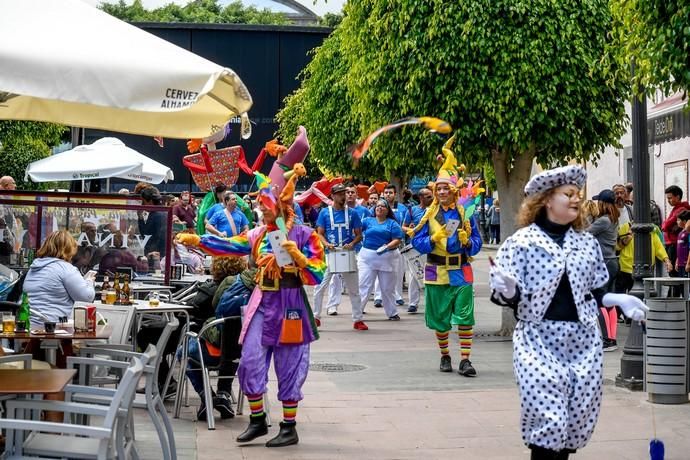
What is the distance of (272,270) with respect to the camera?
818 centimetres

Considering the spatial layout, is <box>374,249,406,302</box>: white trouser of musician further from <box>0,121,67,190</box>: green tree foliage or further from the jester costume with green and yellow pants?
<box>0,121,67,190</box>: green tree foliage

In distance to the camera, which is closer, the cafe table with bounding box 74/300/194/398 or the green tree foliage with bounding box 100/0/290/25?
Answer: the cafe table with bounding box 74/300/194/398

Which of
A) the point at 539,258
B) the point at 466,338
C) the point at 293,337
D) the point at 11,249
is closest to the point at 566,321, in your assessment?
the point at 539,258

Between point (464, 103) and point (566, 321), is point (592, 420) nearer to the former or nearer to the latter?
point (566, 321)

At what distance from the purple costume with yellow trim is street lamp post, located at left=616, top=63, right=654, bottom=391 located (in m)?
3.65

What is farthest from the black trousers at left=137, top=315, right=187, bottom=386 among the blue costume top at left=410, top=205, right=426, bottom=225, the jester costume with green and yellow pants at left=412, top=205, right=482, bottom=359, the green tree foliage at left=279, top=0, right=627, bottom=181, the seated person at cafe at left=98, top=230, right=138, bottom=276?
the blue costume top at left=410, top=205, right=426, bottom=225

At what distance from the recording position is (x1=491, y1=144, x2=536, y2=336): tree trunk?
14.5 metres

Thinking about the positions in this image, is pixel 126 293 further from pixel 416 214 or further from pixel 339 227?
pixel 416 214

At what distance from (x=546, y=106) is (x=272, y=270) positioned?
630cm

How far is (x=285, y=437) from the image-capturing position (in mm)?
8203

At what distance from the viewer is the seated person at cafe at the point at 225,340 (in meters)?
8.85

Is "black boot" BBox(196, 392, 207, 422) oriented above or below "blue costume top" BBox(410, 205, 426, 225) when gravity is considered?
below

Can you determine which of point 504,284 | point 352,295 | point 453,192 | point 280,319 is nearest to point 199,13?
point 352,295

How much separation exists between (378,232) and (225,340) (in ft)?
26.9
